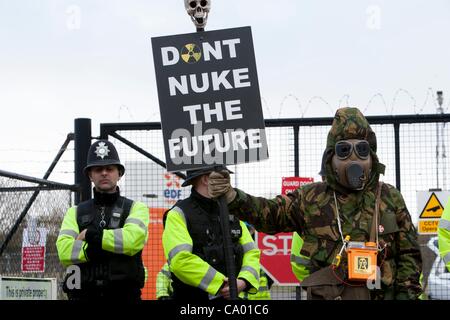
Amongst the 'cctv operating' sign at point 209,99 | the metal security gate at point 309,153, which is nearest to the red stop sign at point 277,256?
the metal security gate at point 309,153

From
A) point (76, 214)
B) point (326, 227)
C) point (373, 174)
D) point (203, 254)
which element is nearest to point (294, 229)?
point (326, 227)

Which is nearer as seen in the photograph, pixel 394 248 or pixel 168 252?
pixel 394 248

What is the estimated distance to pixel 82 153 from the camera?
28.1ft

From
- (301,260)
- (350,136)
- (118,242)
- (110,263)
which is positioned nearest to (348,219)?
(350,136)

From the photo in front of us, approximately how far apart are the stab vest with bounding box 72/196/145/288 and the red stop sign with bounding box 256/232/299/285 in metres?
1.90

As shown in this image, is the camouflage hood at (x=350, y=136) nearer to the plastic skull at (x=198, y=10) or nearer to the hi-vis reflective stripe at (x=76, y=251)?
the plastic skull at (x=198, y=10)

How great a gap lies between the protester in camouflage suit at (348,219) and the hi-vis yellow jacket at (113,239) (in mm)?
1643

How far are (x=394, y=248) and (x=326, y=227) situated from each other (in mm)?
420

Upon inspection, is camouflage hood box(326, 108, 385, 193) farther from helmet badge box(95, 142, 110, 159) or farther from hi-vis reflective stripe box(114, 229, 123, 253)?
helmet badge box(95, 142, 110, 159)

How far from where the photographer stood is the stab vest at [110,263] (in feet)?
22.2

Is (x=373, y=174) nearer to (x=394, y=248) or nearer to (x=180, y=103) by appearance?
(x=394, y=248)

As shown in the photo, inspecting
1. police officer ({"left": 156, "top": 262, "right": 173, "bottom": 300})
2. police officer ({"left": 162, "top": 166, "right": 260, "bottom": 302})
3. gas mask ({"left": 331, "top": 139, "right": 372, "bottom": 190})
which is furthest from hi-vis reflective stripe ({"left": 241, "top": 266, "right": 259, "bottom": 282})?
police officer ({"left": 156, "top": 262, "right": 173, "bottom": 300})

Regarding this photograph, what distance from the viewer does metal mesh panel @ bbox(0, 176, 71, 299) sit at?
318 inches

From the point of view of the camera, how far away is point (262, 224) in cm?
530
